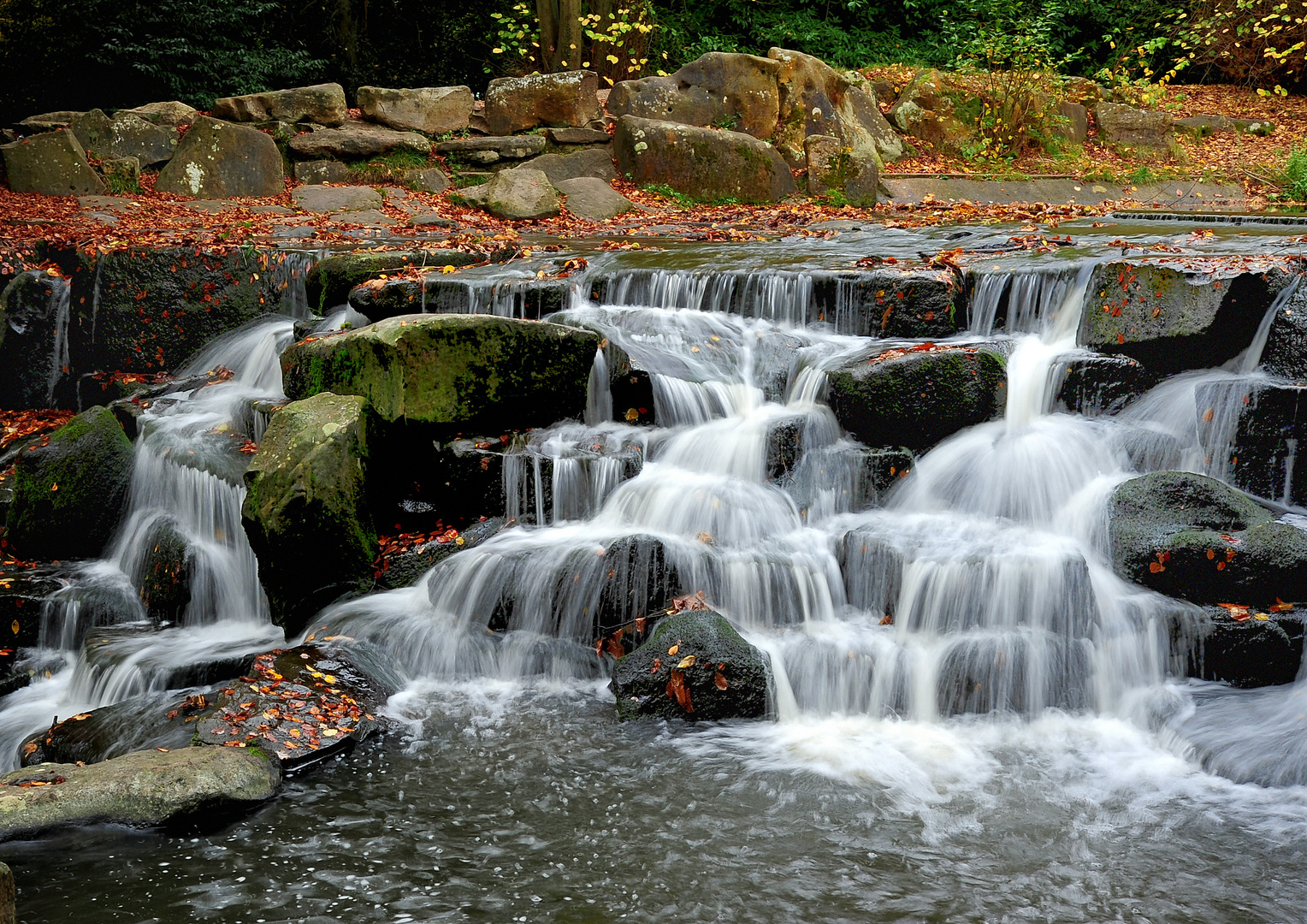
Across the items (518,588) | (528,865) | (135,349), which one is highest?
(135,349)

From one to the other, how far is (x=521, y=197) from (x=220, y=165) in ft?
13.4

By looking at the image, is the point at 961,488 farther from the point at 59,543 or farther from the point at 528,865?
the point at 59,543

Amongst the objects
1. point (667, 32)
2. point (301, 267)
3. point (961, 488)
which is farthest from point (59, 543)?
point (667, 32)

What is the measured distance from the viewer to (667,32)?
1841 cm

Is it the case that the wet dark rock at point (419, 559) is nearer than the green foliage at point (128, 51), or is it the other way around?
the wet dark rock at point (419, 559)

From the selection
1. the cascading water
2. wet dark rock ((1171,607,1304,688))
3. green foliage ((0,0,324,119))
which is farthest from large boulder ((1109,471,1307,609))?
green foliage ((0,0,324,119))

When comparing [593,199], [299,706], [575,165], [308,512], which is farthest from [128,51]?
[299,706]

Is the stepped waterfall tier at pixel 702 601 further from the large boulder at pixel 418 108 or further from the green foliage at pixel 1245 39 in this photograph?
the green foliage at pixel 1245 39

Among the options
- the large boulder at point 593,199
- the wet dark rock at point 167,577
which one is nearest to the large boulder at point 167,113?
the large boulder at point 593,199

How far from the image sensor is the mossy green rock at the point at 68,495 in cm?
747

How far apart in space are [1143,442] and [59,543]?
766cm

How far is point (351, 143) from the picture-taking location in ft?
47.1

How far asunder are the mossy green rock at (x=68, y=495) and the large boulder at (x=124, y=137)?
7277 millimetres

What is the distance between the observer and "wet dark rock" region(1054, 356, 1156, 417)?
7102 millimetres
